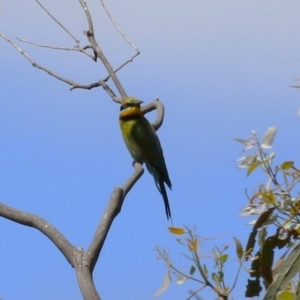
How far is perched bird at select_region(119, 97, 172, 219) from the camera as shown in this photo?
4027mm

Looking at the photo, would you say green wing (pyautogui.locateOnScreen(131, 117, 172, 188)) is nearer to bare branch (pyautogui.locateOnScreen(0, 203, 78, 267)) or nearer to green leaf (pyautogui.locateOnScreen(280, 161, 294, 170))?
bare branch (pyautogui.locateOnScreen(0, 203, 78, 267))

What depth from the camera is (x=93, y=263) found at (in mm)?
1262

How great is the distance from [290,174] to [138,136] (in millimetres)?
3222

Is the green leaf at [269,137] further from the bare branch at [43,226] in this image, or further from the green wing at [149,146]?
the green wing at [149,146]

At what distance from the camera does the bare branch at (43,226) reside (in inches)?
51.5

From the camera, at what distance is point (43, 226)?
1.40m

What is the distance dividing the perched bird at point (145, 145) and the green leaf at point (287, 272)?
298cm

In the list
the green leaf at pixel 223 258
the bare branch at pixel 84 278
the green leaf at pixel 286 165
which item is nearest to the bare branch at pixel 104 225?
the bare branch at pixel 84 278

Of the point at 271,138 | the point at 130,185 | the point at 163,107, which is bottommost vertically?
the point at 271,138

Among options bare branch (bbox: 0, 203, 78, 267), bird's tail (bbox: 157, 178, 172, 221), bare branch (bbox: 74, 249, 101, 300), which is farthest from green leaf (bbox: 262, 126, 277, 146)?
bird's tail (bbox: 157, 178, 172, 221)

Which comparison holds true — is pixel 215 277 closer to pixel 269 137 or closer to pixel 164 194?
pixel 269 137

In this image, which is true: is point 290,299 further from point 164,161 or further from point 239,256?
point 164,161

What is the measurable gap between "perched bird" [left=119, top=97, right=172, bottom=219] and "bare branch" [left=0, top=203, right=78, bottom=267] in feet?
8.08

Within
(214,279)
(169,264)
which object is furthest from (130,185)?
(214,279)
